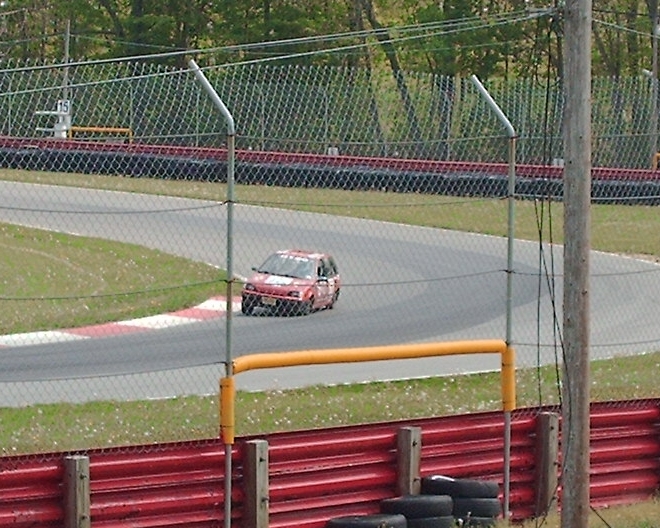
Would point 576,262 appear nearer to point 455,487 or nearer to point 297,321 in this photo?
point 455,487

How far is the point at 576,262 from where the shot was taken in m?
9.95

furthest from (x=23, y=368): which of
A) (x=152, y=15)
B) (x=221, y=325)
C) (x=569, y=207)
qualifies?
(x=152, y=15)

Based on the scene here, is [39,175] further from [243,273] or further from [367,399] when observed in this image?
[243,273]

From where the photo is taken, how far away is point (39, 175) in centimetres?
1125

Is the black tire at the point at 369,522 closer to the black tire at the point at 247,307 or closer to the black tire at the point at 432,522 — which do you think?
the black tire at the point at 432,522

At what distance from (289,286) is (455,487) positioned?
2.40 m

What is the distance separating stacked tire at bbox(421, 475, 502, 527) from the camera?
10461 mm

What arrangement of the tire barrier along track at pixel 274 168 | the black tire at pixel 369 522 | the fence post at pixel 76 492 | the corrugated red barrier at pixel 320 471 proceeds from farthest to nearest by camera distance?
1. the tire barrier along track at pixel 274 168
2. the black tire at pixel 369 522
3. the corrugated red barrier at pixel 320 471
4. the fence post at pixel 76 492

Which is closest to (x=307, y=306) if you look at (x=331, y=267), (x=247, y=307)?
(x=247, y=307)

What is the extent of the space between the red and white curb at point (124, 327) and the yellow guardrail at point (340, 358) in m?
4.04

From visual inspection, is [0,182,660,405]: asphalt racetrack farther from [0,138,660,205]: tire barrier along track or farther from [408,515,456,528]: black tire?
Answer: [408,515,456,528]: black tire

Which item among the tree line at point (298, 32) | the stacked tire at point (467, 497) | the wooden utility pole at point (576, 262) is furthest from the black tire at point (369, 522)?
the tree line at point (298, 32)

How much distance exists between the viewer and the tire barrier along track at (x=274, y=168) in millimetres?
11039

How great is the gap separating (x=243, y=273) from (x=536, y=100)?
4.03 metres
